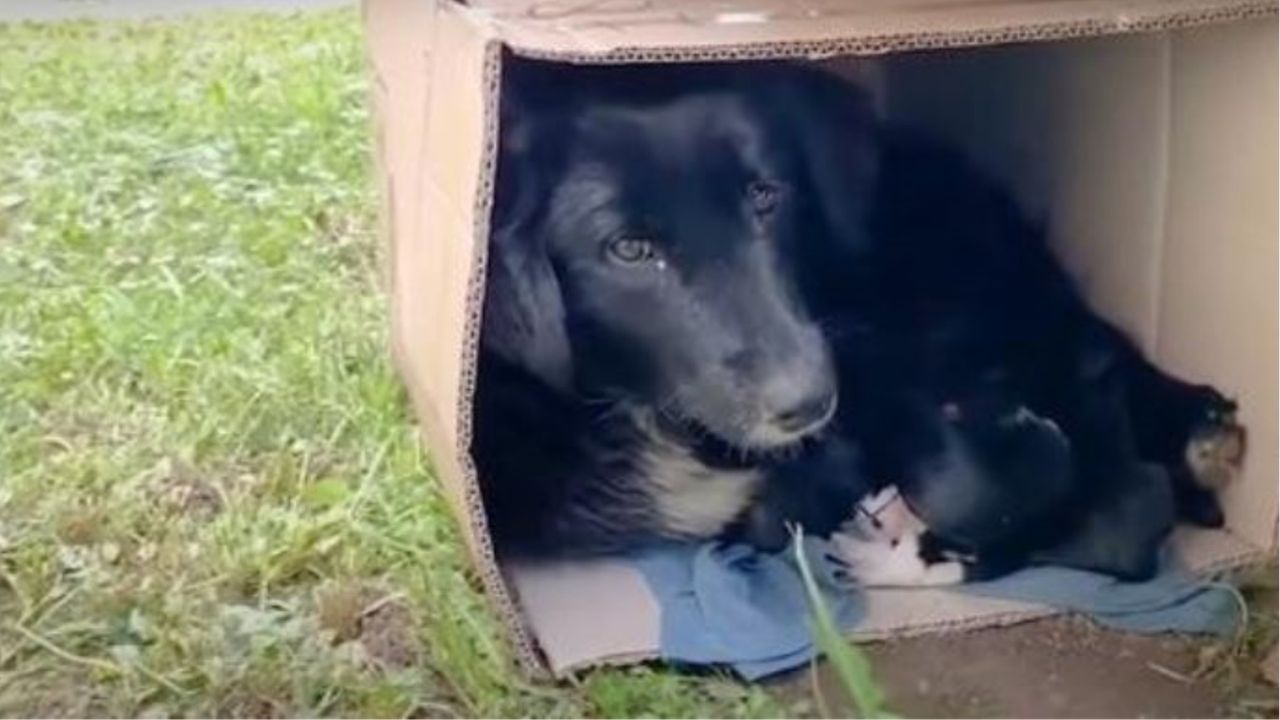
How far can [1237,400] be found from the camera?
4.59 ft

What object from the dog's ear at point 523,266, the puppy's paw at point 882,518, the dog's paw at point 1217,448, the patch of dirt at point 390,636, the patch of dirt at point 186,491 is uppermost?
the dog's ear at point 523,266

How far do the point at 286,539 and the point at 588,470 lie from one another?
223 millimetres

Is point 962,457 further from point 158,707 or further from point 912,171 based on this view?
point 158,707

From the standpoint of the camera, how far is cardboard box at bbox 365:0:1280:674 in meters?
1.20

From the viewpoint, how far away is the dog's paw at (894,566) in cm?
138

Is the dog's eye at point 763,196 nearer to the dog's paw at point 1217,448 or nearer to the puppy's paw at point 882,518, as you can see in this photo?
the puppy's paw at point 882,518

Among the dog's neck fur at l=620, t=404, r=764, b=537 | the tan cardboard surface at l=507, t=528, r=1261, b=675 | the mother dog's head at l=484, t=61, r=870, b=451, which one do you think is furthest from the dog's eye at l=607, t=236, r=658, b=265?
the tan cardboard surface at l=507, t=528, r=1261, b=675

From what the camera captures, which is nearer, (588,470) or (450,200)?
(450,200)

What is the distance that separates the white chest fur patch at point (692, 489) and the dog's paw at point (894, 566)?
0.08 m

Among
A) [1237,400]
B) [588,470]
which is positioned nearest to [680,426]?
[588,470]

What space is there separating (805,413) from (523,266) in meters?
0.22

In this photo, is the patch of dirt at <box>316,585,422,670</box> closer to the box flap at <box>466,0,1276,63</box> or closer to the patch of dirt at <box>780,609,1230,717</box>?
the patch of dirt at <box>780,609,1230,717</box>

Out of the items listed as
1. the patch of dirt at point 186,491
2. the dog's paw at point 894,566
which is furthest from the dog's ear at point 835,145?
the patch of dirt at point 186,491

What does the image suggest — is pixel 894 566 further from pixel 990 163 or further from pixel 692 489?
pixel 990 163
